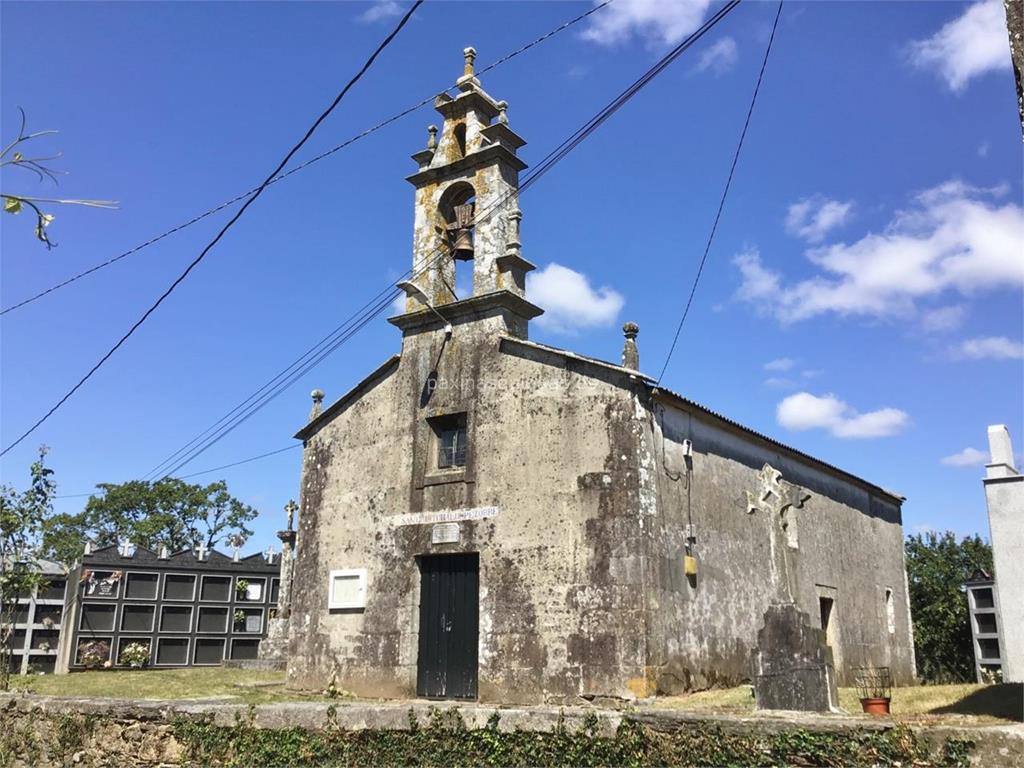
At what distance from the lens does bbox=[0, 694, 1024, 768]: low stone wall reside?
6340 millimetres

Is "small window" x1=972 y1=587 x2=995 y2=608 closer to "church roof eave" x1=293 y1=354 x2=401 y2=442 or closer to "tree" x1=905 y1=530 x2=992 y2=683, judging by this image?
"tree" x1=905 y1=530 x2=992 y2=683

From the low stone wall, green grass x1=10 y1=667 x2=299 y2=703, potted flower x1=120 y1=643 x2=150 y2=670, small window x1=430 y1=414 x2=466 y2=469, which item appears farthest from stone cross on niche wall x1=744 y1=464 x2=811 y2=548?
potted flower x1=120 y1=643 x2=150 y2=670

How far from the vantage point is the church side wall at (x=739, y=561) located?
516 inches

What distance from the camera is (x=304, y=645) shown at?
54.6 feet

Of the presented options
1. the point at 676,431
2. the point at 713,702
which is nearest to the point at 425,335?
the point at 676,431

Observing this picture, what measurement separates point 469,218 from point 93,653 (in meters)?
16.5

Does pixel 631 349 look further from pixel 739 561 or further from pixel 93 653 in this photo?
pixel 93 653

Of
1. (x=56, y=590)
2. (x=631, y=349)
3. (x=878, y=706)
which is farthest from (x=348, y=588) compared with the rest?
(x=56, y=590)

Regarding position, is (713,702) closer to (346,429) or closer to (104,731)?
(104,731)

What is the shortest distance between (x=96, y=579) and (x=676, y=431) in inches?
712

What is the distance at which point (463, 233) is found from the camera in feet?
55.7

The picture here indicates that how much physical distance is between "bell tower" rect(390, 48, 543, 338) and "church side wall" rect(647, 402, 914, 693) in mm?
3858

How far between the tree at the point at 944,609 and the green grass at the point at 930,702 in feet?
55.5

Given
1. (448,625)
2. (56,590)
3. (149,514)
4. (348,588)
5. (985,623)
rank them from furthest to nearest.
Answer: (149,514) → (56,590) → (985,623) → (348,588) → (448,625)
